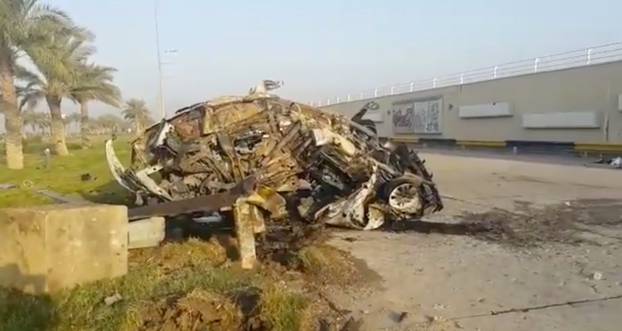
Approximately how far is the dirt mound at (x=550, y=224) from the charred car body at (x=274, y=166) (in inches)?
42.7

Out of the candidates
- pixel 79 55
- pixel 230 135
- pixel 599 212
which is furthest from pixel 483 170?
pixel 79 55

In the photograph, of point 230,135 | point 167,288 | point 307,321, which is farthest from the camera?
point 230,135

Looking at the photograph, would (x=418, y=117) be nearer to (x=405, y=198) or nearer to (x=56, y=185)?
(x=56, y=185)

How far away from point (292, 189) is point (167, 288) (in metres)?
3.42

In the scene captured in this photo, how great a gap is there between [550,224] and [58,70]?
22.1m

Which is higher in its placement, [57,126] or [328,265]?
[57,126]

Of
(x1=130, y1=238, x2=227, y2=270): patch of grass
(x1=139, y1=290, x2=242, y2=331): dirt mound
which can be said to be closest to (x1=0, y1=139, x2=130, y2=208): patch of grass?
(x1=130, y1=238, x2=227, y2=270): patch of grass

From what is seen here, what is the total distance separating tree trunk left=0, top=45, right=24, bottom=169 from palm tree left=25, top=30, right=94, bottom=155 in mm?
1325

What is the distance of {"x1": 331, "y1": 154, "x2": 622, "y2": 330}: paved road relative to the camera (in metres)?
4.86

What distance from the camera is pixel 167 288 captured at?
5.74 metres

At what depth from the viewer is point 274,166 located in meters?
8.72

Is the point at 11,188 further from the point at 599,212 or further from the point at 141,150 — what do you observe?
the point at 599,212

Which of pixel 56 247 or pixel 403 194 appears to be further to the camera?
pixel 403 194

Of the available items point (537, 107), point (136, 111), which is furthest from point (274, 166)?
point (136, 111)
